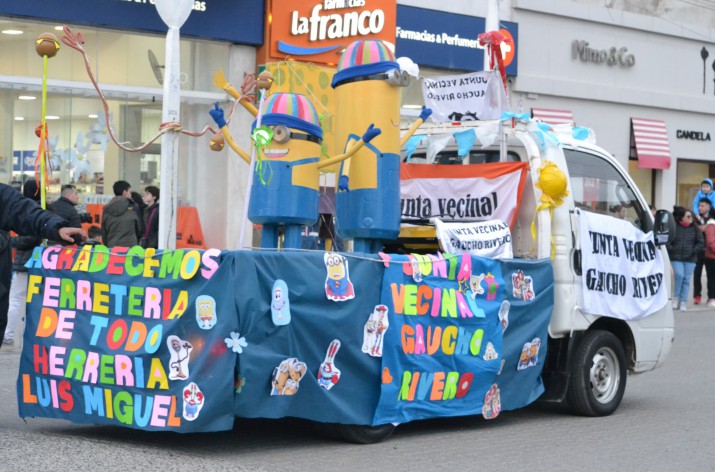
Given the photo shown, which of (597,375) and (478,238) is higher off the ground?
(478,238)

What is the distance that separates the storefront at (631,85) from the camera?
24.7 m

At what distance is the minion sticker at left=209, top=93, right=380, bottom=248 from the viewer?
26.3 ft

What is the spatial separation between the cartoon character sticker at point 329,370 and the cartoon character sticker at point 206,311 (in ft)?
2.79

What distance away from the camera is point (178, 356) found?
6.91 metres

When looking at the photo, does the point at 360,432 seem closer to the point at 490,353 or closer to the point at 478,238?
the point at 490,353

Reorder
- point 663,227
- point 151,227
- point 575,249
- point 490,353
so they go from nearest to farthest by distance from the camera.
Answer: point 490,353 < point 575,249 < point 663,227 < point 151,227

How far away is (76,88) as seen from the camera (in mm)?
18156

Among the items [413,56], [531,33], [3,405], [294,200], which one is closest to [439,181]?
[294,200]

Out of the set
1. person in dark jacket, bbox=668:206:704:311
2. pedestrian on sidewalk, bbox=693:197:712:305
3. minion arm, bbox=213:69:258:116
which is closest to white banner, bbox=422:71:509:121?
minion arm, bbox=213:69:258:116

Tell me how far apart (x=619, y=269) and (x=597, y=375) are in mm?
879

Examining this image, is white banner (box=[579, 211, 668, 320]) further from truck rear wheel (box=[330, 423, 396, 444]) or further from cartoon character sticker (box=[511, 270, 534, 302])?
truck rear wheel (box=[330, 423, 396, 444])

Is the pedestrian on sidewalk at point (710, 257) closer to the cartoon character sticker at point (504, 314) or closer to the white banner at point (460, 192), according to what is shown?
the white banner at point (460, 192)

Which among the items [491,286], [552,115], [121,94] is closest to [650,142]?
[552,115]

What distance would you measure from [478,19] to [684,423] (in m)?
15.5
